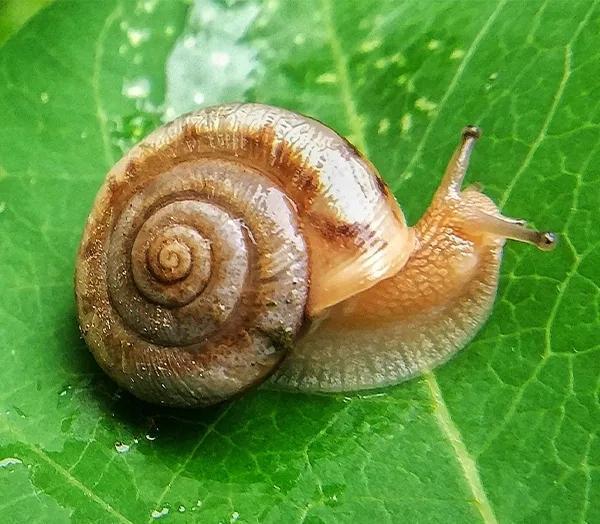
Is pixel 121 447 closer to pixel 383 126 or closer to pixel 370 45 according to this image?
pixel 383 126

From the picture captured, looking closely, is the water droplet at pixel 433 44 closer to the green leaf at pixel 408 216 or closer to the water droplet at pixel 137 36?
the green leaf at pixel 408 216

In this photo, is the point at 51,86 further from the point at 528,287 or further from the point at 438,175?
the point at 528,287

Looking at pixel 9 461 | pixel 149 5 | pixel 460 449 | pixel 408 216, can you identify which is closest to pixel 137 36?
pixel 149 5

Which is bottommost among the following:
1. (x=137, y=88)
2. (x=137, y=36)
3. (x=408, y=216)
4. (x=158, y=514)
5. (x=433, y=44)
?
(x=158, y=514)

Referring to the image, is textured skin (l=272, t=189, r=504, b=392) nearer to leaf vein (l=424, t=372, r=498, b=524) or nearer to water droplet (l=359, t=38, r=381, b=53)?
leaf vein (l=424, t=372, r=498, b=524)

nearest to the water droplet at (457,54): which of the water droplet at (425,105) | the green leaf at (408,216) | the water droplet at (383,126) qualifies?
the green leaf at (408,216)

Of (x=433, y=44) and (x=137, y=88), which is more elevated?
(x=137, y=88)

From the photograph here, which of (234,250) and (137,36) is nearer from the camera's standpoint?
(234,250)
